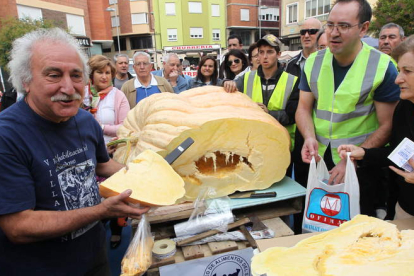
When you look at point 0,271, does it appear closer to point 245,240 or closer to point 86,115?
point 86,115

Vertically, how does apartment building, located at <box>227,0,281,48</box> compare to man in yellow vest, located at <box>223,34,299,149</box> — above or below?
above

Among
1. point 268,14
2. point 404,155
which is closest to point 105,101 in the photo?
point 404,155

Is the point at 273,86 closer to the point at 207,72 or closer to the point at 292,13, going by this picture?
the point at 207,72

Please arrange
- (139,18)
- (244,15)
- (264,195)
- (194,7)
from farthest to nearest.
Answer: (244,15) → (194,7) → (139,18) → (264,195)

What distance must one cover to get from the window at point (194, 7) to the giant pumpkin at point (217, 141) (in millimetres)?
33469

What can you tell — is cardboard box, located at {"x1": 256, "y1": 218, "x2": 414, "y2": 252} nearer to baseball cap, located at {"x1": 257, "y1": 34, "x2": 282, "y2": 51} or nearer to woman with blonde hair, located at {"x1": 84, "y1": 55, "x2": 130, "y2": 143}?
baseball cap, located at {"x1": 257, "y1": 34, "x2": 282, "y2": 51}

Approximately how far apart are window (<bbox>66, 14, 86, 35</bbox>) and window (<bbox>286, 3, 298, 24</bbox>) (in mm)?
17666

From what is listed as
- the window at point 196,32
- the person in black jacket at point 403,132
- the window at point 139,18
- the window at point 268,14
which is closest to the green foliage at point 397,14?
the person in black jacket at point 403,132

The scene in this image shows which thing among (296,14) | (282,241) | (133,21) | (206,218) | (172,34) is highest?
(133,21)

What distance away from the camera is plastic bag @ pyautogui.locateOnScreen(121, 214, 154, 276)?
144 cm

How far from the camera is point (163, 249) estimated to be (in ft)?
5.65

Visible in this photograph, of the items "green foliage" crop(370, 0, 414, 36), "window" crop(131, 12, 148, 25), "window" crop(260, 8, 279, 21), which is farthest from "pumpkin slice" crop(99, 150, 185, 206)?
"window" crop(260, 8, 279, 21)

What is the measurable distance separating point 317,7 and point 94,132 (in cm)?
2581

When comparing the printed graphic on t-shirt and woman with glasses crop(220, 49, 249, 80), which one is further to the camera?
woman with glasses crop(220, 49, 249, 80)
